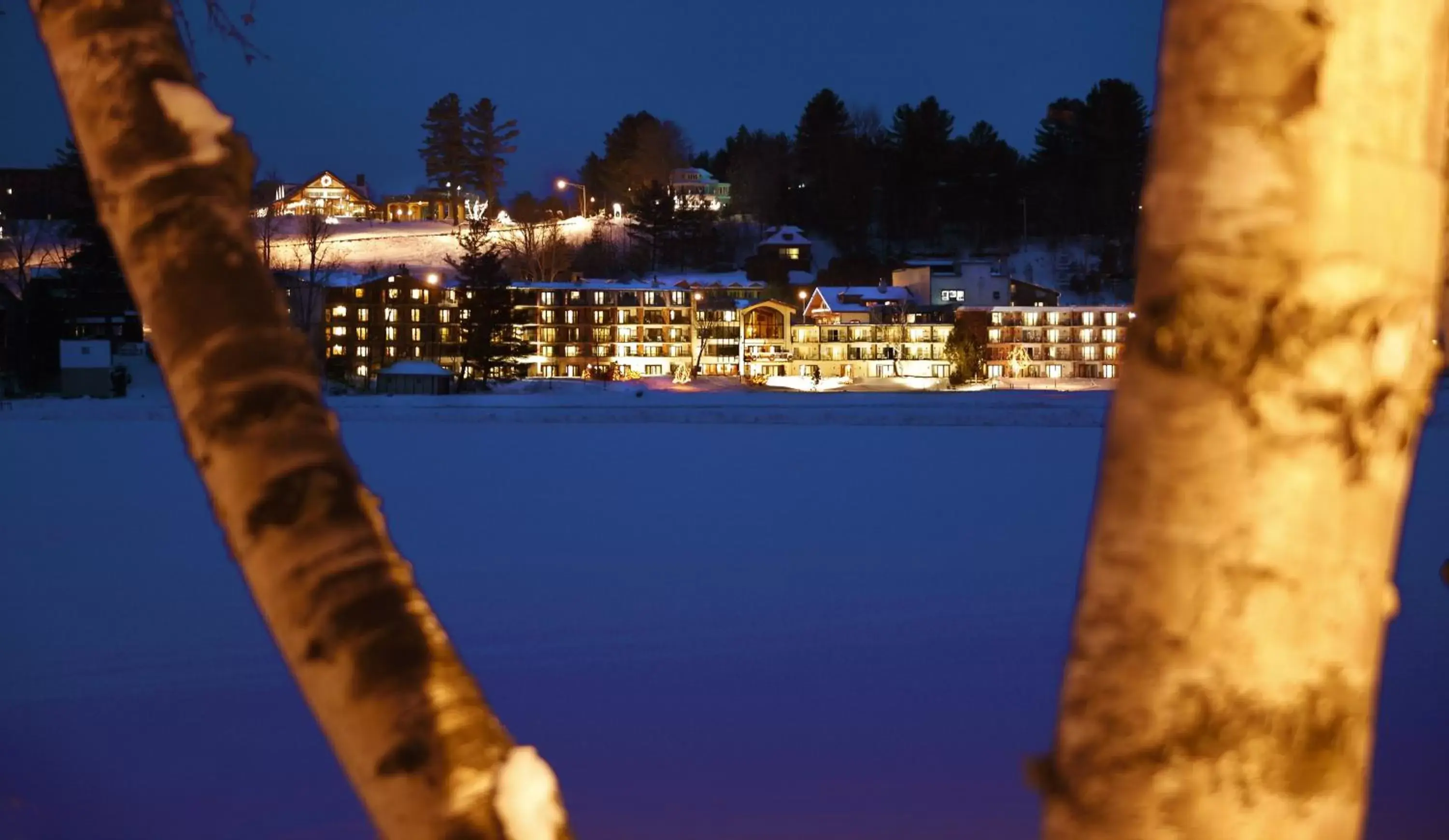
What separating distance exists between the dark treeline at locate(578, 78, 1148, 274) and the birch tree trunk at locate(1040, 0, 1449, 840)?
77813 millimetres

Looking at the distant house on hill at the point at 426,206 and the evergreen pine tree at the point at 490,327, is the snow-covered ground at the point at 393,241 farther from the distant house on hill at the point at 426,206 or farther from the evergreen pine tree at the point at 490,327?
the evergreen pine tree at the point at 490,327

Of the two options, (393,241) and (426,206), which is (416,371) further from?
(426,206)

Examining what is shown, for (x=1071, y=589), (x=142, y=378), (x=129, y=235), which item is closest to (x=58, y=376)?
(x=142, y=378)

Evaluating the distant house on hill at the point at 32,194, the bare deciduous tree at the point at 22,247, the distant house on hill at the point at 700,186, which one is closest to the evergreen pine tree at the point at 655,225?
the distant house on hill at the point at 700,186

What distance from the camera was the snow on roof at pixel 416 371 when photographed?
4172 cm

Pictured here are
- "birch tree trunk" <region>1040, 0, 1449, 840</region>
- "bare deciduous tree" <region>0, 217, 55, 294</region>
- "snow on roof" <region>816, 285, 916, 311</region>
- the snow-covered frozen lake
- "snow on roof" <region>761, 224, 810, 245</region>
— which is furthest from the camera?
"snow on roof" <region>761, 224, 810, 245</region>

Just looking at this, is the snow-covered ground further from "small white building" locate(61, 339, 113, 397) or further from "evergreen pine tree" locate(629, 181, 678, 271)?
"small white building" locate(61, 339, 113, 397)

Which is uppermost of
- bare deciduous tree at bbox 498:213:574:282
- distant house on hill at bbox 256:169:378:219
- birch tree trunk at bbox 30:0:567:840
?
distant house on hill at bbox 256:169:378:219

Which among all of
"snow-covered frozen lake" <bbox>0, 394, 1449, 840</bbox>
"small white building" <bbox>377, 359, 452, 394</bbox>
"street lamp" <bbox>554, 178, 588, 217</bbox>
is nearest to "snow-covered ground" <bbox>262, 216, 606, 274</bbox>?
"street lamp" <bbox>554, 178, 588, 217</bbox>

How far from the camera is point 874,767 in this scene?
4.97 m

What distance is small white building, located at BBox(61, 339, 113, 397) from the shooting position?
38062 millimetres

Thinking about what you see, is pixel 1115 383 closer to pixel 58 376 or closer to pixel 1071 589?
pixel 1071 589

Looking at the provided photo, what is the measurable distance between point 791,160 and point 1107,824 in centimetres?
9764

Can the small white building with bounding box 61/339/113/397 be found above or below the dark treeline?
below
